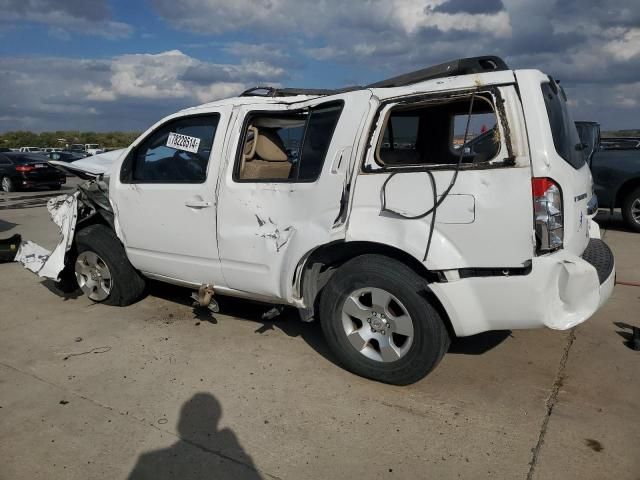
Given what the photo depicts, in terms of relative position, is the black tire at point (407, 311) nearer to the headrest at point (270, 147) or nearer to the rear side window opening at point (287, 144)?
the rear side window opening at point (287, 144)

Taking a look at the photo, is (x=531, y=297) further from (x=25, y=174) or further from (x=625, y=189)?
(x=25, y=174)

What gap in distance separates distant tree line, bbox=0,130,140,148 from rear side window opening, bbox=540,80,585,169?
65.7 m

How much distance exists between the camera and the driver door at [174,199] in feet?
13.1

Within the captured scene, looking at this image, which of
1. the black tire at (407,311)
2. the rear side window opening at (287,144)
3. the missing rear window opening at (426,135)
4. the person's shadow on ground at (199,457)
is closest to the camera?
the person's shadow on ground at (199,457)

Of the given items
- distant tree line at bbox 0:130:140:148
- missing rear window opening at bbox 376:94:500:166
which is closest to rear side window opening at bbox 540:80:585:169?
missing rear window opening at bbox 376:94:500:166

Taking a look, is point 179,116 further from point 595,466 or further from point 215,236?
point 595,466

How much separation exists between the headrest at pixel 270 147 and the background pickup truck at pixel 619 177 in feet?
21.5

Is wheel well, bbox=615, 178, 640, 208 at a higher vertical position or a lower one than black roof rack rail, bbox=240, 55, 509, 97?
lower

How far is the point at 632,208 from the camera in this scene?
888 cm

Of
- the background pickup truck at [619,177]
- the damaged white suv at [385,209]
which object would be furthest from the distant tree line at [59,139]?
the damaged white suv at [385,209]

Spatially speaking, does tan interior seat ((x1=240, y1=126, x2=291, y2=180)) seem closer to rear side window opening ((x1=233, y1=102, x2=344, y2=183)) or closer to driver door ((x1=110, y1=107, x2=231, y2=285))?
rear side window opening ((x1=233, y1=102, x2=344, y2=183))

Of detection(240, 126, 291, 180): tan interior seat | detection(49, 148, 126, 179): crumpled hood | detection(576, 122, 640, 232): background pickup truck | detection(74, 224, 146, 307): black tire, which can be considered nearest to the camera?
detection(240, 126, 291, 180): tan interior seat

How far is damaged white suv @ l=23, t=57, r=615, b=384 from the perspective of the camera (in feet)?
9.40

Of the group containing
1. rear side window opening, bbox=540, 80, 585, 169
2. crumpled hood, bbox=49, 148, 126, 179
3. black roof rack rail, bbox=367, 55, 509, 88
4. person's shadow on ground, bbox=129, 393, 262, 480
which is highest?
black roof rack rail, bbox=367, 55, 509, 88
